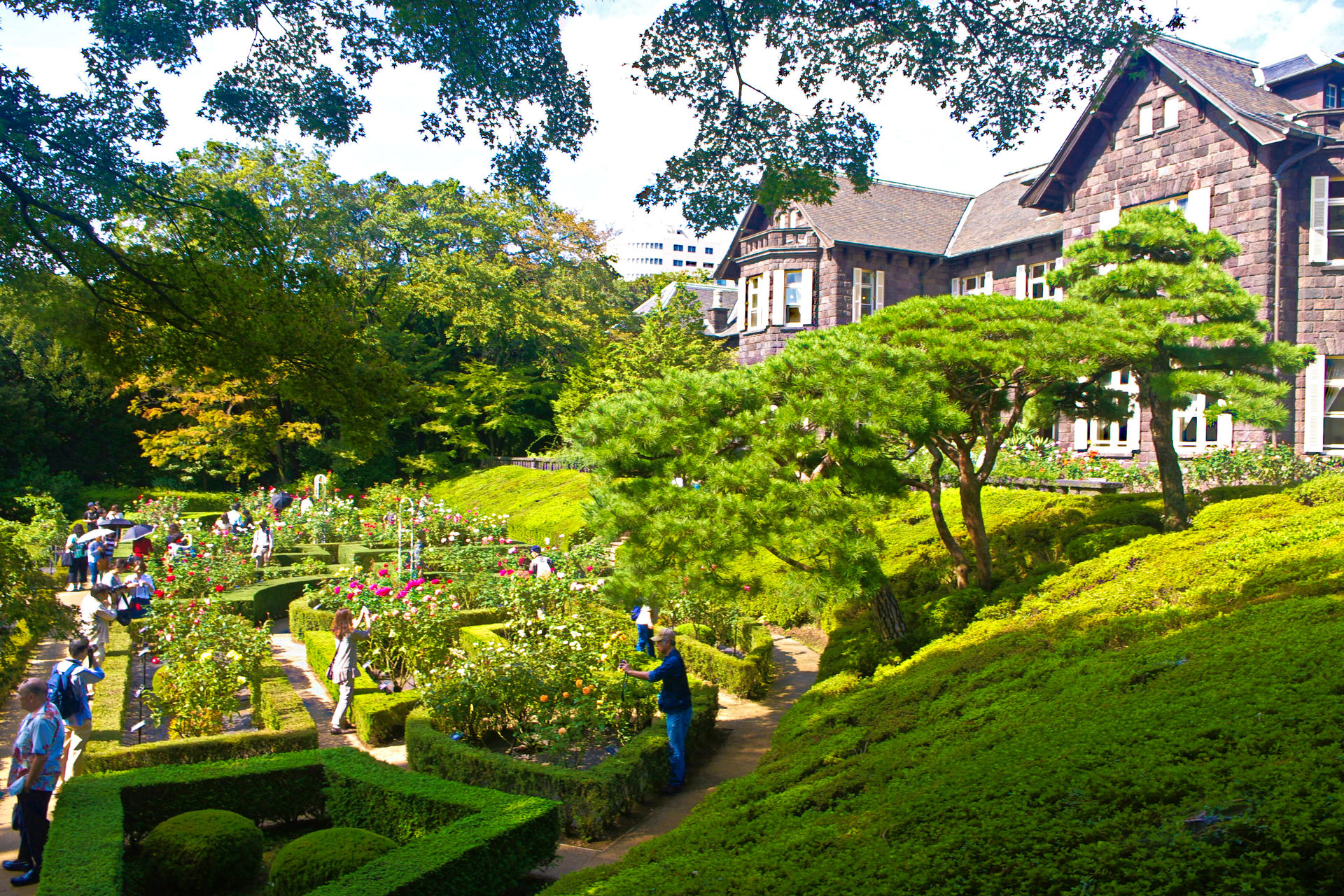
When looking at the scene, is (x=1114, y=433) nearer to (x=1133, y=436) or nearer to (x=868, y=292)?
(x=1133, y=436)

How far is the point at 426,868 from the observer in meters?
5.37

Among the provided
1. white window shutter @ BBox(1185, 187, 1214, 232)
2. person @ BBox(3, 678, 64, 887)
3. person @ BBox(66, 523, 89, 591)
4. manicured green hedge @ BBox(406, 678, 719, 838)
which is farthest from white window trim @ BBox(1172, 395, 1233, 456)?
person @ BBox(66, 523, 89, 591)

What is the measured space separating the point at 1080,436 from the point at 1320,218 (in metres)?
6.52

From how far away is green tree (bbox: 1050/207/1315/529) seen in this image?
10.5m

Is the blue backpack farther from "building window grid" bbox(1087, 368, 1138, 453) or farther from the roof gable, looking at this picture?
"building window grid" bbox(1087, 368, 1138, 453)

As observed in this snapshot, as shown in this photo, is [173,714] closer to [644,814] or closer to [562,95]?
[644,814]

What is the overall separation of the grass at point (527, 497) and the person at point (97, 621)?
31.2ft

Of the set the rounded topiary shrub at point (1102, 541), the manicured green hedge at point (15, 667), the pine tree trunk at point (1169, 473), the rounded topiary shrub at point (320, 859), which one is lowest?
the manicured green hedge at point (15, 667)

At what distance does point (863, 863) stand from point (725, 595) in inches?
211

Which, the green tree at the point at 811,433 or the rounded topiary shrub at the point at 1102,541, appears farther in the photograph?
the rounded topiary shrub at the point at 1102,541

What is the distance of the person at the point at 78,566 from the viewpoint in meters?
19.4

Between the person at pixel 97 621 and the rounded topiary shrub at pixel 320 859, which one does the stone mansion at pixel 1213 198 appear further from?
the rounded topiary shrub at pixel 320 859

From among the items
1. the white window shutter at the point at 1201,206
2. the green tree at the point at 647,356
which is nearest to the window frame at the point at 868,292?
the green tree at the point at 647,356

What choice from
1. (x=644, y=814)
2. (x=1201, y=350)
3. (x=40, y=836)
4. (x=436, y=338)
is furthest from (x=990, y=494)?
(x=436, y=338)
